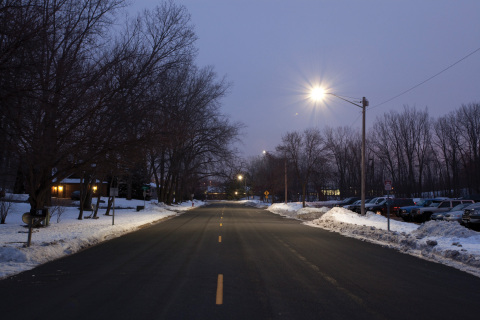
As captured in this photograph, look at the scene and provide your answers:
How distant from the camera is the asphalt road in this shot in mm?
6348

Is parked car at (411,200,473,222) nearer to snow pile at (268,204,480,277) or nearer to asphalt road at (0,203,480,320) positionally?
snow pile at (268,204,480,277)

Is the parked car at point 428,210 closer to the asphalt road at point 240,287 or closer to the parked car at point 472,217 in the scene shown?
the parked car at point 472,217

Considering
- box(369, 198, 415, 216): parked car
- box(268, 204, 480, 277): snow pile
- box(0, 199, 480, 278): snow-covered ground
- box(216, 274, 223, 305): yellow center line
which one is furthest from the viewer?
box(369, 198, 415, 216): parked car

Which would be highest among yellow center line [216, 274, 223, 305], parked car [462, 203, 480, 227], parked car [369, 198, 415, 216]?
parked car [369, 198, 415, 216]

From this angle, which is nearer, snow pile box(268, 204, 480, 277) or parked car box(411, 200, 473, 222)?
snow pile box(268, 204, 480, 277)

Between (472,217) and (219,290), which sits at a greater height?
(472,217)

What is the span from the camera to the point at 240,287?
8008 millimetres

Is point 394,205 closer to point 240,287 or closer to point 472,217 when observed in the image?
point 472,217

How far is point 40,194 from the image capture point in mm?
20312

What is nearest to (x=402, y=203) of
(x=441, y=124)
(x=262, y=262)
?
(x=262, y=262)

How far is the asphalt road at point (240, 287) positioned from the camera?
6.35 meters

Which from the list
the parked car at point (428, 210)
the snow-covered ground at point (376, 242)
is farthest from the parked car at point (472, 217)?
the parked car at point (428, 210)

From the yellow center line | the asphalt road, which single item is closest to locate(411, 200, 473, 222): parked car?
the asphalt road

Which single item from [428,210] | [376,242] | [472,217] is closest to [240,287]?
[376,242]
